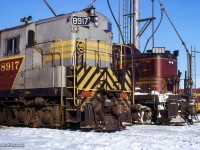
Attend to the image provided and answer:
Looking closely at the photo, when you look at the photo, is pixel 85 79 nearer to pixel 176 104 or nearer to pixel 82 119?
pixel 82 119

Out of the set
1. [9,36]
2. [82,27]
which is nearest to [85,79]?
[82,27]

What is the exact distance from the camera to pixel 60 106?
11.1m

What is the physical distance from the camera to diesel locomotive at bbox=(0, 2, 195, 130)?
10.7 m

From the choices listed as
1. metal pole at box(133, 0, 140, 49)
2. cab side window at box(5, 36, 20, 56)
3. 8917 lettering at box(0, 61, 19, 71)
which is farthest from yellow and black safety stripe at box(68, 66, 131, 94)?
metal pole at box(133, 0, 140, 49)

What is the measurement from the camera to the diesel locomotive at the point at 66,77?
10.7 meters

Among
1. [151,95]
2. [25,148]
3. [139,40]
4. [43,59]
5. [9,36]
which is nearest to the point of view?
[25,148]

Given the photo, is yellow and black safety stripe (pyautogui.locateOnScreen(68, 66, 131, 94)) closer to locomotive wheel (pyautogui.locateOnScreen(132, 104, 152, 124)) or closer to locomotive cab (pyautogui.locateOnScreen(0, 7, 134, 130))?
locomotive cab (pyautogui.locateOnScreen(0, 7, 134, 130))

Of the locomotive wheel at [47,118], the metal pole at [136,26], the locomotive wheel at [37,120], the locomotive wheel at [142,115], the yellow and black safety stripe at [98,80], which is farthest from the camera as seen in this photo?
the metal pole at [136,26]

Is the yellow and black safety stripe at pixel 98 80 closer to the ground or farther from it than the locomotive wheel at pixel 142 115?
farther from it

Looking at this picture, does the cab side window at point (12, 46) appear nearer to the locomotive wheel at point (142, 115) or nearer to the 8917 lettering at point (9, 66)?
the 8917 lettering at point (9, 66)

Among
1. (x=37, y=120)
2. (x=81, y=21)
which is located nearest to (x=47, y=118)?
(x=37, y=120)

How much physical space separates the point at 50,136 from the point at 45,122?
2.44m

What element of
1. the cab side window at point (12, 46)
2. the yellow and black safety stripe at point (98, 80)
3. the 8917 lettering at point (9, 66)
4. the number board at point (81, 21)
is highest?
the number board at point (81, 21)

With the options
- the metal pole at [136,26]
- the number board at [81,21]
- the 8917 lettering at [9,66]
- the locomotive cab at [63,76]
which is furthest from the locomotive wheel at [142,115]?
the metal pole at [136,26]
